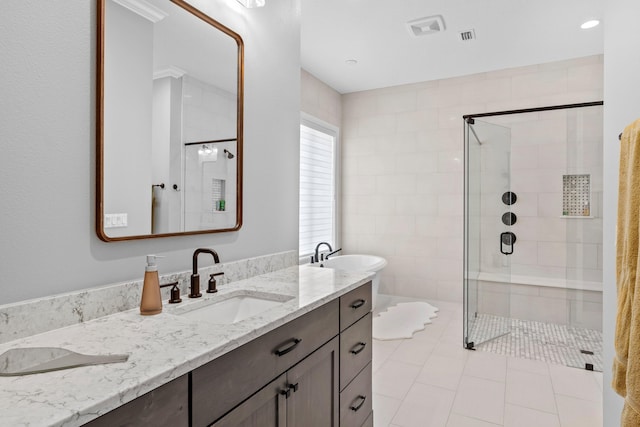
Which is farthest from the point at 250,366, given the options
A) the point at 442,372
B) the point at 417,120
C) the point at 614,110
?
the point at 417,120

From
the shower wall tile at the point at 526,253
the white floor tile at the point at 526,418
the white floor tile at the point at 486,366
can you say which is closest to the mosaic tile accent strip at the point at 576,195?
the shower wall tile at the point at 526,253

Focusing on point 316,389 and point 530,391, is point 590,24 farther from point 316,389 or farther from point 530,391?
point 316,389

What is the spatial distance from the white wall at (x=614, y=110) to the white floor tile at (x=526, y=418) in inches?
15.2

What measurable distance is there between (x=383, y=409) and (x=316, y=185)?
8.84 feet

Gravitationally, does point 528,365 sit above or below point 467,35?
below

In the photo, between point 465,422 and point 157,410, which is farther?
point 465,422

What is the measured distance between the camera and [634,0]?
52.6 inches

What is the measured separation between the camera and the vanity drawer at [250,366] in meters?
0.90

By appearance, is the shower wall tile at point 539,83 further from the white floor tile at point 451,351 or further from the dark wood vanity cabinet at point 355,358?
the dark wood vanity cabinet at point 355,358

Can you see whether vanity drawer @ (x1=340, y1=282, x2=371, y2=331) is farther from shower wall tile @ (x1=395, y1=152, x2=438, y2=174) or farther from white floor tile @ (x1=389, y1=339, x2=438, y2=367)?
shower wall tile @ (x1=395, y1=152, x2=438, y2=174)

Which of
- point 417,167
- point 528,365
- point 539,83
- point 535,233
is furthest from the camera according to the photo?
point 417,167

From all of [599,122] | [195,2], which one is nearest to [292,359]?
[195,2]

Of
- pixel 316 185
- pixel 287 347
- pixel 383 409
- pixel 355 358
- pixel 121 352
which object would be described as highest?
pixel 316 185

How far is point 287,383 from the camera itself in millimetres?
1208
